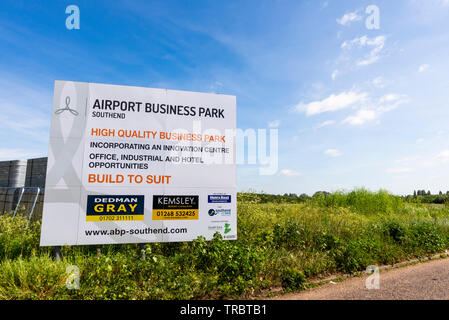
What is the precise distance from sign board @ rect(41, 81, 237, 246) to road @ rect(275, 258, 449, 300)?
2341 millimetres

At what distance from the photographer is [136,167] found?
5.66 m

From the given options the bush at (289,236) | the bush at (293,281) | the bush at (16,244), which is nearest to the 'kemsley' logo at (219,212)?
the bush at (289,236)

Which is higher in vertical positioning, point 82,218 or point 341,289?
point 82,218

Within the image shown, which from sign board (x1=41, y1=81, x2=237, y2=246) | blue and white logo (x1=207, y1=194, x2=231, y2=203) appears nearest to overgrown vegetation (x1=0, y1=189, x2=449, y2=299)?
sign board (x1=41, y1=81, x2=237, y2=246)

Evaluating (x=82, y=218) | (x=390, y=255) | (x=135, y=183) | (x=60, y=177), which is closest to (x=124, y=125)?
(x=135, y=183)

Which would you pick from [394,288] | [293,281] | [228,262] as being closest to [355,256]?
[394,288]

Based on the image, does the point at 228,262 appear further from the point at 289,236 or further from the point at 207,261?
the point at 289,236

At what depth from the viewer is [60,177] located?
17.4 ft

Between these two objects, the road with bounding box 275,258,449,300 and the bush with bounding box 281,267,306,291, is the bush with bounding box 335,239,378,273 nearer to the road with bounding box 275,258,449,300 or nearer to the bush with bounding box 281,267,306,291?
the road with bounding box 275,258,449,300

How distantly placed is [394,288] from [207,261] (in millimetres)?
3662

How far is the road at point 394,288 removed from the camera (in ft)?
14.6

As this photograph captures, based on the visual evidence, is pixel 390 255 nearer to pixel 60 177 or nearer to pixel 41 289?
pixel 41 289
